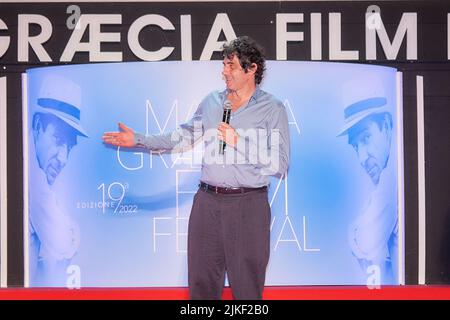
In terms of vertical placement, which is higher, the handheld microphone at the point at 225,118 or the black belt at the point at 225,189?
the handheld microphone at the point at 225,118

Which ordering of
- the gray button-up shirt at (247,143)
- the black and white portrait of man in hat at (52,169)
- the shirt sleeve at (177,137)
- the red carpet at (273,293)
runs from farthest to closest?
the black and white portrait of man in hat at (52,169)
the red carpet at (273,293)
the shirt sleeve at (177,137)
the gray button-up shirt at (247,143)

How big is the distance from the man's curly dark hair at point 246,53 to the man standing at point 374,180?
0.81 metres

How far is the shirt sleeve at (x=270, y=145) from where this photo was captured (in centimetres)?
517

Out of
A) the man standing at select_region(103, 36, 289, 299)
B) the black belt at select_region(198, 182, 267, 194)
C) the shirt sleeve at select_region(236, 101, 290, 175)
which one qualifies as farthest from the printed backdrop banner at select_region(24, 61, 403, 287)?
the black belt at select_region(198, 182, 267, 194)

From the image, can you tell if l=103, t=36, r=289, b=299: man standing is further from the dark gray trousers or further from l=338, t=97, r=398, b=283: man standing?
l=338, t=97, r=398, b=283: man standing

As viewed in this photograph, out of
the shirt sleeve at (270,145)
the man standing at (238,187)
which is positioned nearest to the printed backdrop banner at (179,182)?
the man standing at (238,187)

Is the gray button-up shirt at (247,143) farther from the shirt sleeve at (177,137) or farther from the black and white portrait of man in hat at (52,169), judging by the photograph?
the black and white portrait of man in hat at (52,169)

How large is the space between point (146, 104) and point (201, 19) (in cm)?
76

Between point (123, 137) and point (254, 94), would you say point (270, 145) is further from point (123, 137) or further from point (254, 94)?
point (123, 137)

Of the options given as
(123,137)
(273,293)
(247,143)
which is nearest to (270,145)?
(247,143)

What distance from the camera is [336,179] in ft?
19.6

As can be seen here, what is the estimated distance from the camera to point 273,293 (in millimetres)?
5891
